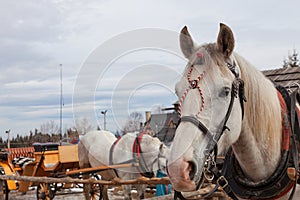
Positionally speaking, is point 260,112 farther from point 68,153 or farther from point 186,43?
point 68,153

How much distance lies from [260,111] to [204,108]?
18.4 inches

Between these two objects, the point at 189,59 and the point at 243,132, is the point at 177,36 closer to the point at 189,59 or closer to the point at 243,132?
the point at 189,59

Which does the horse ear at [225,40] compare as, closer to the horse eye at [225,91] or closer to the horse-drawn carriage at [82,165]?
the horse eye at [225,91]

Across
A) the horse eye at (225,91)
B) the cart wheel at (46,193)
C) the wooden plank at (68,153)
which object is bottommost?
the cart wheel at (46,193)

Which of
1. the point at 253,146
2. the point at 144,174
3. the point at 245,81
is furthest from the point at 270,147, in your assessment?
the point at 144,174

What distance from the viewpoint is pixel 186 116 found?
5.29 ft

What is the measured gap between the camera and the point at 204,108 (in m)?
1.64

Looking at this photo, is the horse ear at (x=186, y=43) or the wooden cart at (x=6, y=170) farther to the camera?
the wooden cart at (x=6, y=170)

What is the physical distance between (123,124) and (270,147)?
3.16ft

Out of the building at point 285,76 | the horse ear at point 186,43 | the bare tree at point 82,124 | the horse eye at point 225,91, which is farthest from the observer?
the building at point 285,76

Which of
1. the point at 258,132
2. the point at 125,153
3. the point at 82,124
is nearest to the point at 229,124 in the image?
the point at 258,132

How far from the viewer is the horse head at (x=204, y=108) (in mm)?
1540

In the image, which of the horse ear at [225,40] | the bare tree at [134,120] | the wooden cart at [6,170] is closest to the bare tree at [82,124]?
the bare tree at [134,120]

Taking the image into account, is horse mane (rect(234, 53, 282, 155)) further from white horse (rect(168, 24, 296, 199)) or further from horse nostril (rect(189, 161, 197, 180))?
horse nostril (rect(189, 161, 197, 180))
